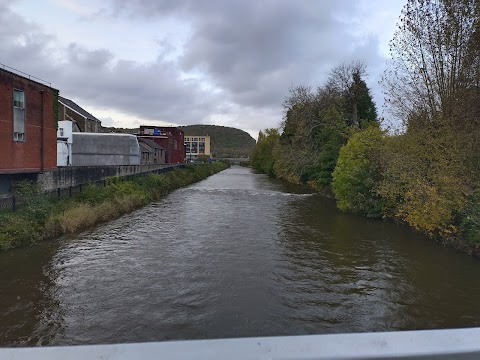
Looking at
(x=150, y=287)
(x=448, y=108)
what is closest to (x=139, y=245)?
(x=150, y=287)

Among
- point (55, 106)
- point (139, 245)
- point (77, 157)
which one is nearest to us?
point (139, 245)

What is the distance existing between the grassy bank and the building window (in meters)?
4.29

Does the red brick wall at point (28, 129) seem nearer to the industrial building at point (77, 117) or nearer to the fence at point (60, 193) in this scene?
the fence at point (60, 193)

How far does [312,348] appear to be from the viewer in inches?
54.9

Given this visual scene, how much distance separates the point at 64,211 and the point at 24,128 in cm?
642

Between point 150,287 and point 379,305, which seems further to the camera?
point 150,287

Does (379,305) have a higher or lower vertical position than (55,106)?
lower

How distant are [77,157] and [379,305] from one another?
46.2 metres

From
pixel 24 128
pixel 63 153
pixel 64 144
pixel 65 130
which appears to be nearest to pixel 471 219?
pixel 24 128

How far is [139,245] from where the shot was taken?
14.1 m

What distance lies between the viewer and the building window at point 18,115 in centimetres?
1897

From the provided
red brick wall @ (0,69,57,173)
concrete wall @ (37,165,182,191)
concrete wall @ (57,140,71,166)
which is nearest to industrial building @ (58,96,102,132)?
concrete wall @ (57,140,71,166)

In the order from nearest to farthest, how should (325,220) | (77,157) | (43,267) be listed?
(43,267) < (325,220) < (77,157)

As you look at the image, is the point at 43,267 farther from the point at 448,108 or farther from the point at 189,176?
the point at 189,176
